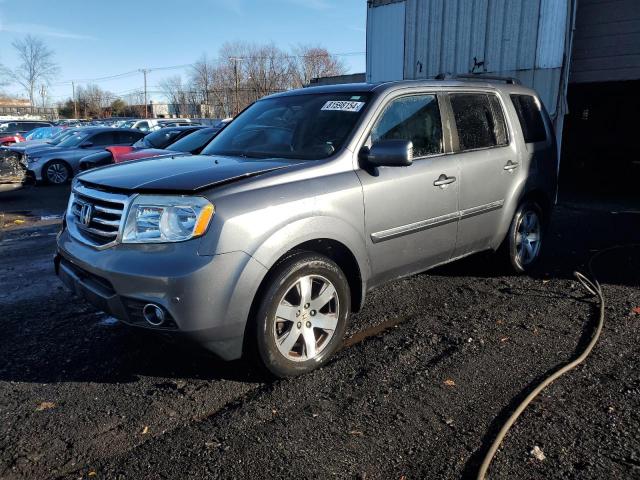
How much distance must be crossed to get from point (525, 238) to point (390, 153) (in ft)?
8.67

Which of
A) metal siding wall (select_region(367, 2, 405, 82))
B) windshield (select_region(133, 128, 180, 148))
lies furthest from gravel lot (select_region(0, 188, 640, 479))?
metal siding wall (select_region(367, 2, 405, 82))

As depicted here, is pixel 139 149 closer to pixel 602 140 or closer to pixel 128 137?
pixel 128 137

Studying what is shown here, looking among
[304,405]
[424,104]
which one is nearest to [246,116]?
[424,104]

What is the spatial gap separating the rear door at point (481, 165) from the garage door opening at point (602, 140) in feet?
28.7

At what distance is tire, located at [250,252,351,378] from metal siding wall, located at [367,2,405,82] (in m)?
9.42

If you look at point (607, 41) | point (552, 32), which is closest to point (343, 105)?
point (552, 32)

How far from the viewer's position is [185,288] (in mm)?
2797

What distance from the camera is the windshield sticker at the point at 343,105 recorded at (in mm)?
3836

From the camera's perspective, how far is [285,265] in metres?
3.15

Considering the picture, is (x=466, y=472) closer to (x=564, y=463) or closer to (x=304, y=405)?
(x=564, y=463)

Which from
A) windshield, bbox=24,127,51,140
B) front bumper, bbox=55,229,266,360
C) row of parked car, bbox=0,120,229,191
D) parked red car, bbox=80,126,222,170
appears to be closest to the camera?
front bumper, bbox=55,229,266,360

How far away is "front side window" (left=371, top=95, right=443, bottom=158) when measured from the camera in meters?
3.88

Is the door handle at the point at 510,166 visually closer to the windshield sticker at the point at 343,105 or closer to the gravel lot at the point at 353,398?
the gravel lot at the point at 353,398

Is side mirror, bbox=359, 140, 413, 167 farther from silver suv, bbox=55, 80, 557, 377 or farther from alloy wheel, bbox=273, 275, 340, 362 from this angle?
alloy wheel, bbox=273, 275, 340, 362
